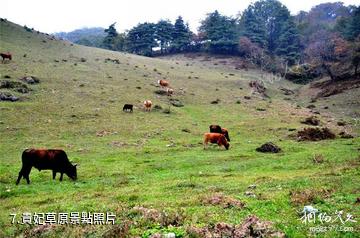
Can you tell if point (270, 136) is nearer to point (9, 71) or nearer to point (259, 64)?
point (9, 71)

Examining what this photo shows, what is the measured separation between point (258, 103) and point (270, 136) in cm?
2097

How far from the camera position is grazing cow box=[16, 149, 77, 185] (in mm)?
19422

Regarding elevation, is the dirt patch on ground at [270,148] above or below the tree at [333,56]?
below

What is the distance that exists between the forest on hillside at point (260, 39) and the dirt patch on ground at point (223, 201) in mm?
74588

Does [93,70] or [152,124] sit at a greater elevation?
[93,70]

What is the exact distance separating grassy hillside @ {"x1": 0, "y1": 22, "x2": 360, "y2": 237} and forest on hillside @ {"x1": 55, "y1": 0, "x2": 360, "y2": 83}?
26981 millimetres

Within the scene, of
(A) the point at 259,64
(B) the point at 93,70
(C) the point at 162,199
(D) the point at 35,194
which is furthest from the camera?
(A) the point at 259,64

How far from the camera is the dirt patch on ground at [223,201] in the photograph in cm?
1289

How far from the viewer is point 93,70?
203 feet

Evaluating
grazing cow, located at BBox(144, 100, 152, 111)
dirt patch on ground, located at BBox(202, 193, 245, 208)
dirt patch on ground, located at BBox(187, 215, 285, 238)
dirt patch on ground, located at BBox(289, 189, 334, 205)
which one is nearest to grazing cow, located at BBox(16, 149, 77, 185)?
dirt patch on ground, located at BBox(202, 193, 245, 208)

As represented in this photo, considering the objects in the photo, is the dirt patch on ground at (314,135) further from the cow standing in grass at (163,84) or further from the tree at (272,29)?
the tree at (272,29)

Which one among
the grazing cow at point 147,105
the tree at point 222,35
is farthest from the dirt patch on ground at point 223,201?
the tree at point 222,35

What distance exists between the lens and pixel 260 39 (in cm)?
11262

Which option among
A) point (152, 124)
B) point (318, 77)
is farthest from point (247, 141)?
point (318, 77)
